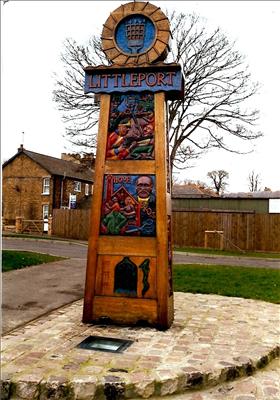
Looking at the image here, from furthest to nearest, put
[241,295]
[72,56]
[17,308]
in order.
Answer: [72,56]
[241,295]
[17,308]

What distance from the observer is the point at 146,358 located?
14.8ft

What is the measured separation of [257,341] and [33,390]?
118 inches

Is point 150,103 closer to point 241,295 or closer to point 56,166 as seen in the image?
point 241,295

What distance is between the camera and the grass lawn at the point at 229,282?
8938 millimetres

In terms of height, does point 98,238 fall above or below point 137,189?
below

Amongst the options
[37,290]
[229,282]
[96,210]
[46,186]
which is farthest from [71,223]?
[96,210]

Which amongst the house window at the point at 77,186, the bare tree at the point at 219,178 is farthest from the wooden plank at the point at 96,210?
the bare tree at the point at 219,178

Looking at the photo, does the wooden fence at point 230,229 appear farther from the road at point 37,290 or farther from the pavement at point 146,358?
the pavement at point 146,358

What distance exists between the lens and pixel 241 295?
8703 mm

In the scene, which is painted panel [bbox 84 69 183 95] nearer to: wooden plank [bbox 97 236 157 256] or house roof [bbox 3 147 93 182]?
wooden plank [bbox 97 236 157 256]

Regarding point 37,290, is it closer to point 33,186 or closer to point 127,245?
point 127,245

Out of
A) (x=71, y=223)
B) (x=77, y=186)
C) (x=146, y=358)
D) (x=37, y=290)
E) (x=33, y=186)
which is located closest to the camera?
(x=146, y=358)

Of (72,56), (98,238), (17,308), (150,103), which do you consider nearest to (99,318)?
(98,238)

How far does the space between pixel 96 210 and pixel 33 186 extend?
30.7m
